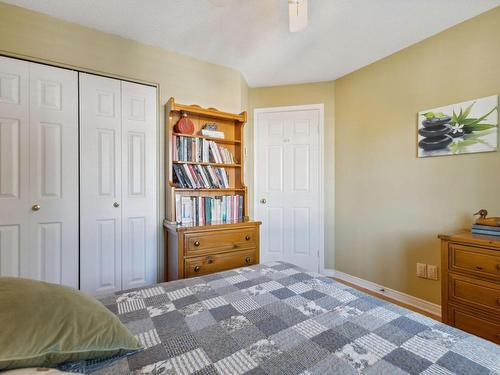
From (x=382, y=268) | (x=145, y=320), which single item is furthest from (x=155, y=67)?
(x=382, y=268)

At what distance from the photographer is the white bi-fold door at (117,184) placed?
2.06 m

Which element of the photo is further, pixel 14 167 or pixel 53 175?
pixel 53 175

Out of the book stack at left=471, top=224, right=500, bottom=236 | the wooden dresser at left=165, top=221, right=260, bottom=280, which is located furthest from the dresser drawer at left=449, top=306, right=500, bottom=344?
the wooden dresser at left=165, top=221, right=260, bottom=280

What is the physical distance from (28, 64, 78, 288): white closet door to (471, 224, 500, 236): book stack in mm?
2990

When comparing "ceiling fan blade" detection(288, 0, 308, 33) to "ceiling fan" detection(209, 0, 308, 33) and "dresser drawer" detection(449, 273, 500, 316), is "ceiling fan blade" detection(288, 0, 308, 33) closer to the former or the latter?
"ceiling fan" detection(209, 0, 308, 33)

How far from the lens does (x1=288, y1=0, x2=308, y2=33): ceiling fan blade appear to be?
138cm

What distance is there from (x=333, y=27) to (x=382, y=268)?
2.38 meters

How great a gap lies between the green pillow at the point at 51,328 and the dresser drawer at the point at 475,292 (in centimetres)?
195

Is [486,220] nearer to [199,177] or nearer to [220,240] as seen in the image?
[220,240]

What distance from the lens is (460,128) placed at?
2.04 metres

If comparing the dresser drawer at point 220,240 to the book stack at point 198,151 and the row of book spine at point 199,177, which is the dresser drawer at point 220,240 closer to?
the row of book spine at point 199,177

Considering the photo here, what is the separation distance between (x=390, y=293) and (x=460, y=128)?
1.69 m

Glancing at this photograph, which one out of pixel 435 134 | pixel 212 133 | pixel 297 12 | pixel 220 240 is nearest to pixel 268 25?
pixel 297 12

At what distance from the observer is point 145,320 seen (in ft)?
3.12
